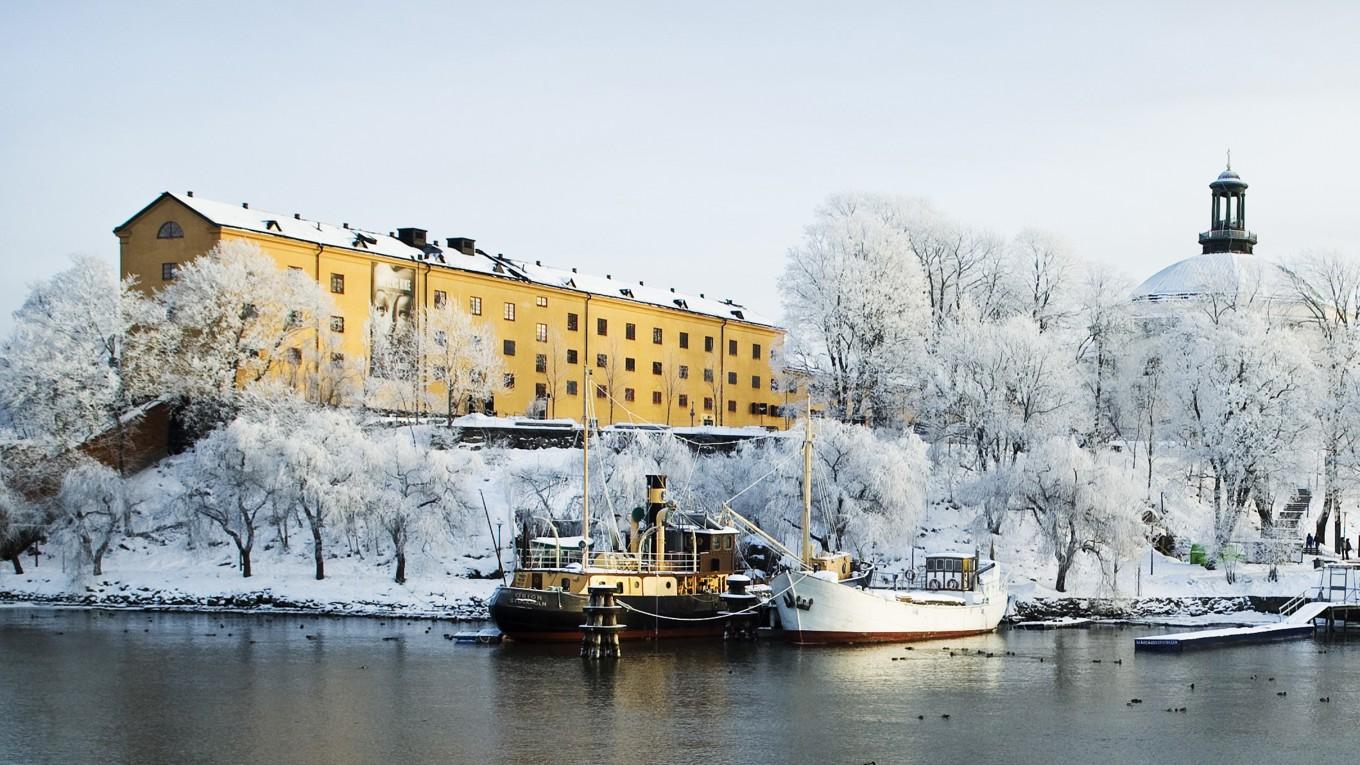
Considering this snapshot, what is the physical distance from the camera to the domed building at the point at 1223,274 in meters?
80.6

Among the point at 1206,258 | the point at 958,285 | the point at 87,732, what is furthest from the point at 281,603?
the point at 1206,258

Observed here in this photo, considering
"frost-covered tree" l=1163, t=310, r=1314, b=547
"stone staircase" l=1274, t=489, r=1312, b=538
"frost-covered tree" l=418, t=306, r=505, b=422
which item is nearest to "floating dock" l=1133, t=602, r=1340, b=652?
"frost-covered tree" l=1163, t=310, r=1314, b=547

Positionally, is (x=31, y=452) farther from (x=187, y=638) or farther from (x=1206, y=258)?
(x=1206, y=258)

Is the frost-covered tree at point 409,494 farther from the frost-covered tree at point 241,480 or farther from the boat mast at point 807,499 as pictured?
the boat mast at point 807,499

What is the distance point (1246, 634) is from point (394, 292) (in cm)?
5208

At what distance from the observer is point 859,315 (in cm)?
7650

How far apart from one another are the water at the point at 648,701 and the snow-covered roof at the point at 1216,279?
30.5m

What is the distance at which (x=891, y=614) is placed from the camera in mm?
54844

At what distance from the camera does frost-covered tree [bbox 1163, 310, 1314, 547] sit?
68562 mm

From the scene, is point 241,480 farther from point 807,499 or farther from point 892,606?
point 892,606

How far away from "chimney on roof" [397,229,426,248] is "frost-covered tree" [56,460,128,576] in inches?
1217

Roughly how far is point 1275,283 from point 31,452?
2554 inches

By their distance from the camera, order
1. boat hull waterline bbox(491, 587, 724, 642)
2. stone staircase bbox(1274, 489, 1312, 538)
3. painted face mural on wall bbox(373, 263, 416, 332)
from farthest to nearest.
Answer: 1. painted face mural on wall bbox(373, 263, 416, 332)
2. stone staircase bbox(1274, 489, 1312, 538)
3. boat hull waterline bbox(491, 587, 724, 642)

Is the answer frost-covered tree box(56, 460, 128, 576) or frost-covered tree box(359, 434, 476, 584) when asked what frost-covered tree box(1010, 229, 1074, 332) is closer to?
frost-covered tree box(359, 434, 476, 584)
